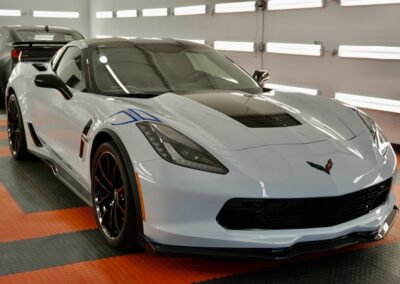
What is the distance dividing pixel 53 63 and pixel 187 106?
5.88 ft

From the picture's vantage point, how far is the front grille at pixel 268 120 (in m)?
2.62

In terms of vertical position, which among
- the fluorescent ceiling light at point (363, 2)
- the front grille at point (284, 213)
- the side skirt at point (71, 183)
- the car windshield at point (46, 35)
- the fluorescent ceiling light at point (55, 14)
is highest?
the fluorescent ceiling light at point (363, 2)

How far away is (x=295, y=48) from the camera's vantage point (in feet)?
22.2

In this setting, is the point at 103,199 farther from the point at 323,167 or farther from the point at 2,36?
the point at 2,36

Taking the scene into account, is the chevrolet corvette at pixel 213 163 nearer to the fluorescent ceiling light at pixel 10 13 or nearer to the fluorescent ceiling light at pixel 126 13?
the fluorescent ceiling light at pixel 126 13

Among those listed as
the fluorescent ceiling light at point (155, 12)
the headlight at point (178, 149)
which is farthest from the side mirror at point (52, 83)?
the fluorescent ceiling light at point (155, 12)

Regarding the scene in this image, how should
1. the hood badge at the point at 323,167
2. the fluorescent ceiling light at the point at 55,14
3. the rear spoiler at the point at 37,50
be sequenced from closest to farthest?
the hood badge at the point at 323,167, the rear spoiler at the point at 37,50, the fluorescent ceiling light at the point at 55,14

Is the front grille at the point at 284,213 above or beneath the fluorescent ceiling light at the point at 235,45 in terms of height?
beneath

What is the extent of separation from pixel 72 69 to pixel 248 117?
1.48 m

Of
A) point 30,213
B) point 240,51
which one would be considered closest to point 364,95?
point 240,51

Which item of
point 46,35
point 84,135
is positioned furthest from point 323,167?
point 46,35

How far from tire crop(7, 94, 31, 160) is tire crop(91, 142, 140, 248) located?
1774 mm

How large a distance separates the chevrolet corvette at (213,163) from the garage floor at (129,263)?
0.52 feet

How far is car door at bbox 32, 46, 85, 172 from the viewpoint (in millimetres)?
3217
